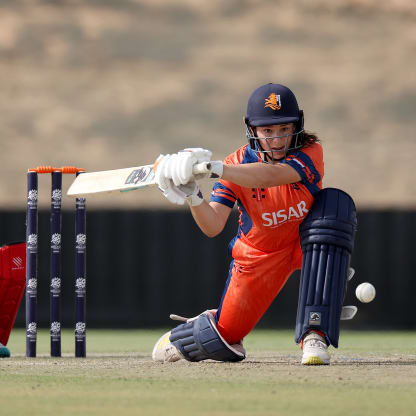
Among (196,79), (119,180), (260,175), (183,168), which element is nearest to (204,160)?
(183,168)

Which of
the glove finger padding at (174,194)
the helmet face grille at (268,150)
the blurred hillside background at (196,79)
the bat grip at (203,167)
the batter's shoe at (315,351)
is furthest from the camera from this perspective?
the blurred hillside background at (196,79)

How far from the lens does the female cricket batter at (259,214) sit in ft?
14.9

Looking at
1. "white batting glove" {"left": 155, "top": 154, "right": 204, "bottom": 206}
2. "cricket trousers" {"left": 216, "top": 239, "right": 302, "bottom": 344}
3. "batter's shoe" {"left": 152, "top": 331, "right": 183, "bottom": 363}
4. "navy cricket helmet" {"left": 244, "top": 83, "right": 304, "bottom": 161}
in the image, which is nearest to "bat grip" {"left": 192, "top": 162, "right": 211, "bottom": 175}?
"white batting glove" {"left": 155, "top": 154, "right": 204, "bottom": 206}

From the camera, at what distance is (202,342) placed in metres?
4.74

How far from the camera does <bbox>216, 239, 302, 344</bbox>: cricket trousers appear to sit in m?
4.82

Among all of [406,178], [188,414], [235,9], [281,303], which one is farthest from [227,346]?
[235,9]

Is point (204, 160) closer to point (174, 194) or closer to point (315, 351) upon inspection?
point (174, 194)

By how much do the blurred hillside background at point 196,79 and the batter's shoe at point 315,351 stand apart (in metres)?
12.9

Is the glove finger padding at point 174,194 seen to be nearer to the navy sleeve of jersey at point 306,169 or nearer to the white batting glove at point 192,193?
the white batting glove at point 192,193

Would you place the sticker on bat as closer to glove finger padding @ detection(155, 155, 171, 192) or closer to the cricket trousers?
glove finger padding @ detection(155, 155, 171, 192)

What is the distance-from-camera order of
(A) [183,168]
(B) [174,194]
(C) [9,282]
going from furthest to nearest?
1. (C) [9,282]
2. (B) [174,194]
3. (A) [183,168]

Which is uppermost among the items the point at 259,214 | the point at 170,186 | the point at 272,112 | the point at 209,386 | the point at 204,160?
the point at 272,112

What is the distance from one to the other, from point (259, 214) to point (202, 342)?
2.06 ft

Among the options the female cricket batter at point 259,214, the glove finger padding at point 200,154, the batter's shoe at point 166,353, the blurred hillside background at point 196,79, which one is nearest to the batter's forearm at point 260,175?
the female cricket batter at point 259,214
